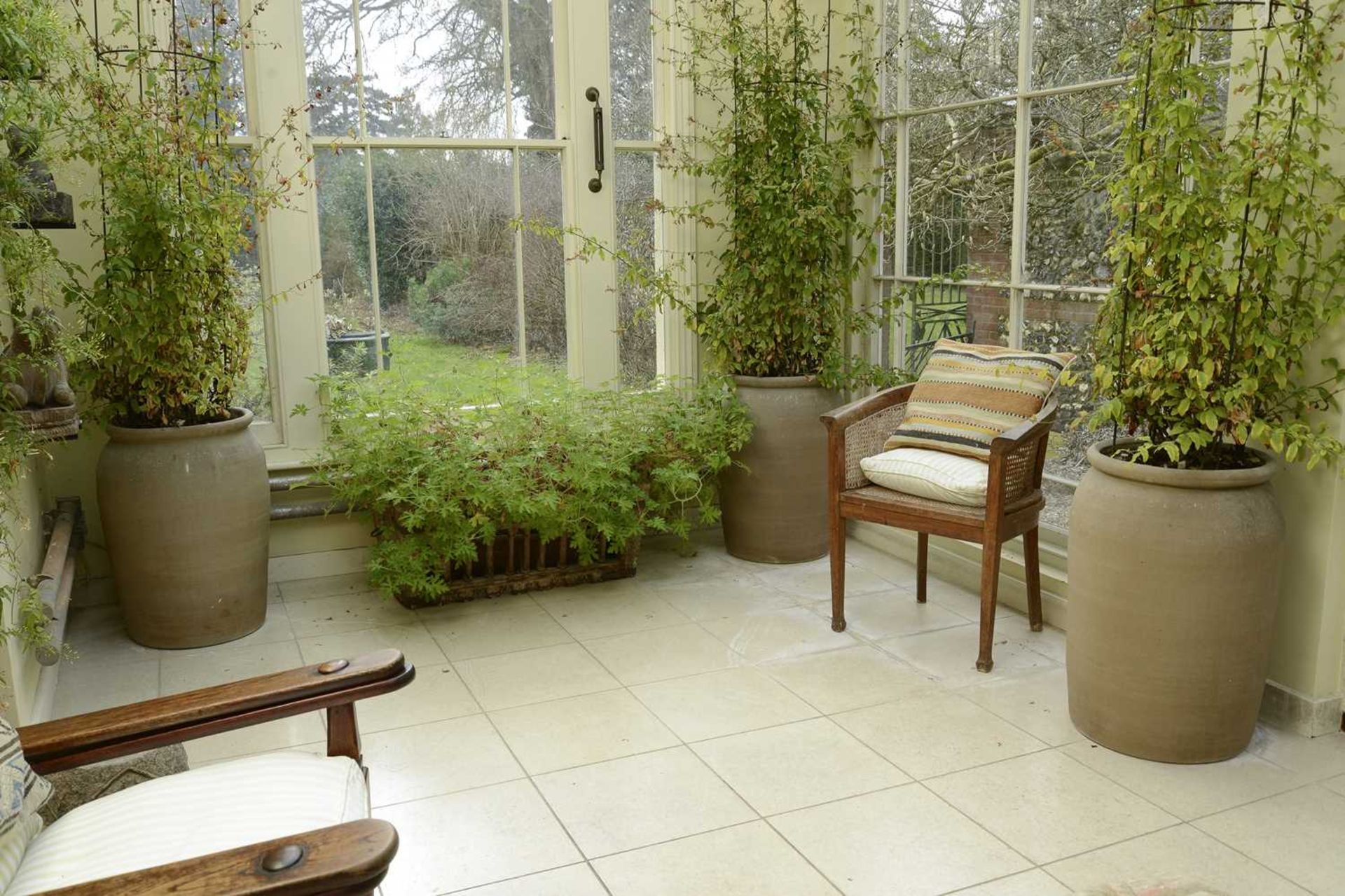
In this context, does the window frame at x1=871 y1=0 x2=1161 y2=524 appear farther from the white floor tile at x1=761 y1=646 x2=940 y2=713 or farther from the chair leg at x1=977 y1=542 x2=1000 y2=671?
the white floor tile at x1=761 y1=646 x2=940 y2=713

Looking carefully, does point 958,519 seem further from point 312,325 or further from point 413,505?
point 312,325

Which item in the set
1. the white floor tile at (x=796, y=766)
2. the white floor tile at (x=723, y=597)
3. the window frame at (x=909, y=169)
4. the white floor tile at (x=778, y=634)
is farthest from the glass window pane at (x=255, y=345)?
the window frame at (x=909, y=169)

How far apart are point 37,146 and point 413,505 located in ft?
5.52

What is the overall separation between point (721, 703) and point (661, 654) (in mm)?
404

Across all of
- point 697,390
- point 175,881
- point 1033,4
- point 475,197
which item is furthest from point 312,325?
point 175,881

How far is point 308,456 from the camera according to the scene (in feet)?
13.2

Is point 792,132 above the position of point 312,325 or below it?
above

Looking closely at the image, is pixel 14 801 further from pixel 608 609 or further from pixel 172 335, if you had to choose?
pixel 608 609

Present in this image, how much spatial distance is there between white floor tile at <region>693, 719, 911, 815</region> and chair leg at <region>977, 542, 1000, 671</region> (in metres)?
0.58

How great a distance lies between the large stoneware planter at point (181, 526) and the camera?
3.39 metres

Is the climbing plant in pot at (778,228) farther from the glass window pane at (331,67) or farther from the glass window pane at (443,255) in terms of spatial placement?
the glass window pane at (331,67)

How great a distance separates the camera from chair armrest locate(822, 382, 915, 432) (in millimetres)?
3510

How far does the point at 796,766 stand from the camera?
8.82 ft

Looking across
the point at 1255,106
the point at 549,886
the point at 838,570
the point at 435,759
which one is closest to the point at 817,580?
the point at 838,570
